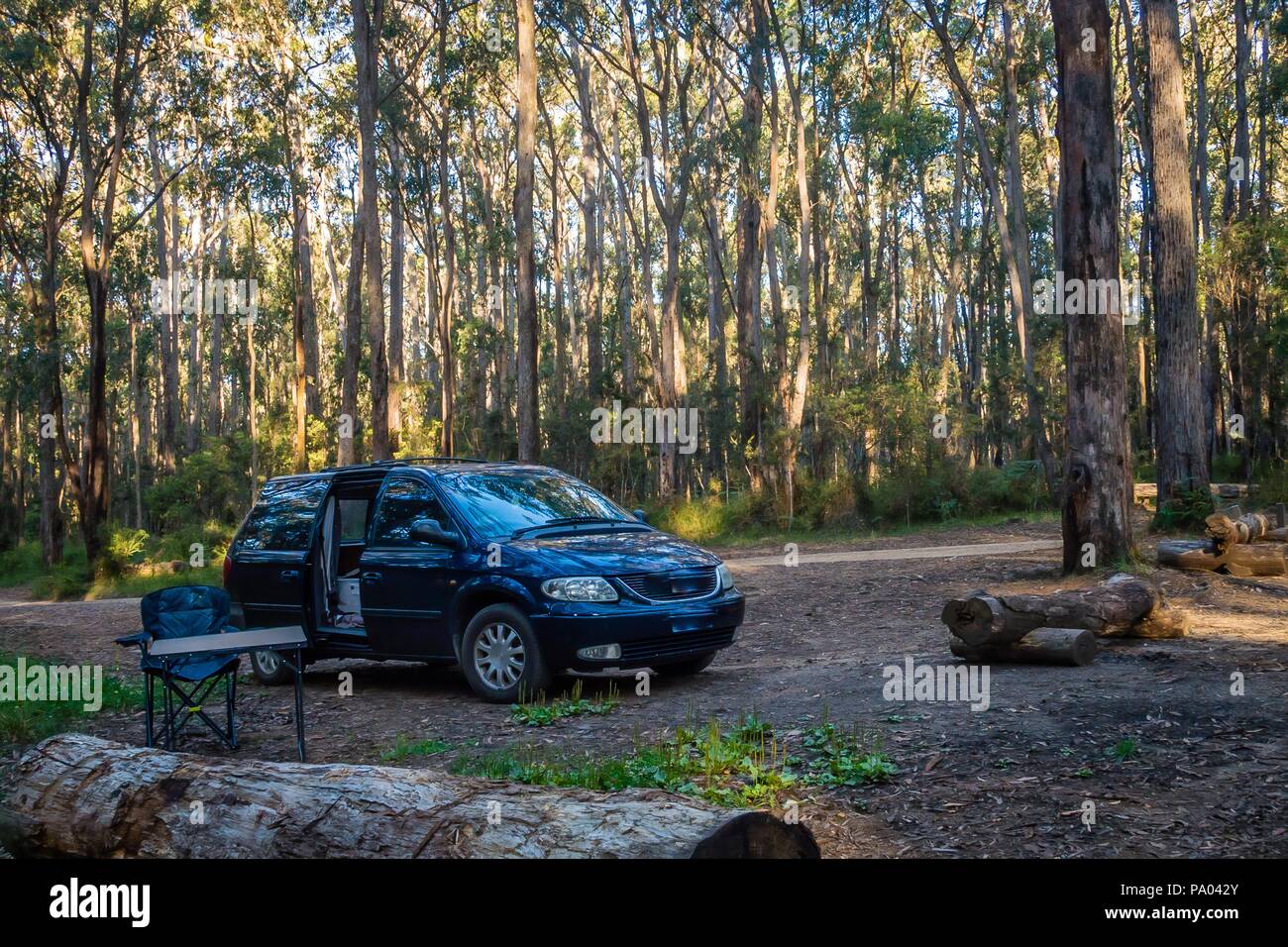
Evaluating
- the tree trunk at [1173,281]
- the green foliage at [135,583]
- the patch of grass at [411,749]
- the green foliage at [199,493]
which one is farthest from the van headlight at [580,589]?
the green foliage at [199,493]

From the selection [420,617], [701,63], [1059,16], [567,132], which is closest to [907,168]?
[701,63]

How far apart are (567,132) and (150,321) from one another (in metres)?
20.8

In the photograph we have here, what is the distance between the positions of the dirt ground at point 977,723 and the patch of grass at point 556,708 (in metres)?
0.11

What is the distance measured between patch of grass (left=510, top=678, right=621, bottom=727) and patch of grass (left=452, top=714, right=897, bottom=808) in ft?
2.83

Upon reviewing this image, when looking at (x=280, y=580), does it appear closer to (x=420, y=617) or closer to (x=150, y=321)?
(x=420, y=617)

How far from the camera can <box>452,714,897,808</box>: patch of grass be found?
17.5 ft

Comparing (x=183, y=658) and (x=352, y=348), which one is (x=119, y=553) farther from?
(x=183, y=658)

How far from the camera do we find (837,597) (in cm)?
1389

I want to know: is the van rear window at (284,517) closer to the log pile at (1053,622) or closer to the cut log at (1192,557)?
the log pile at (1053,622)

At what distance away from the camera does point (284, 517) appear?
32.1 feet

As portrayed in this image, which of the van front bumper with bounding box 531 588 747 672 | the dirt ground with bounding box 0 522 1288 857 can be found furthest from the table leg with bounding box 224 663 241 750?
the van front bumper with bounding box 531 588 747 672

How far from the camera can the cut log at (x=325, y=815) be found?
3.69 m

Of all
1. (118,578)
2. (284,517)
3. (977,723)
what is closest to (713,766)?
(977,723)

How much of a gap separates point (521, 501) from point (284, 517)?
2.32m
